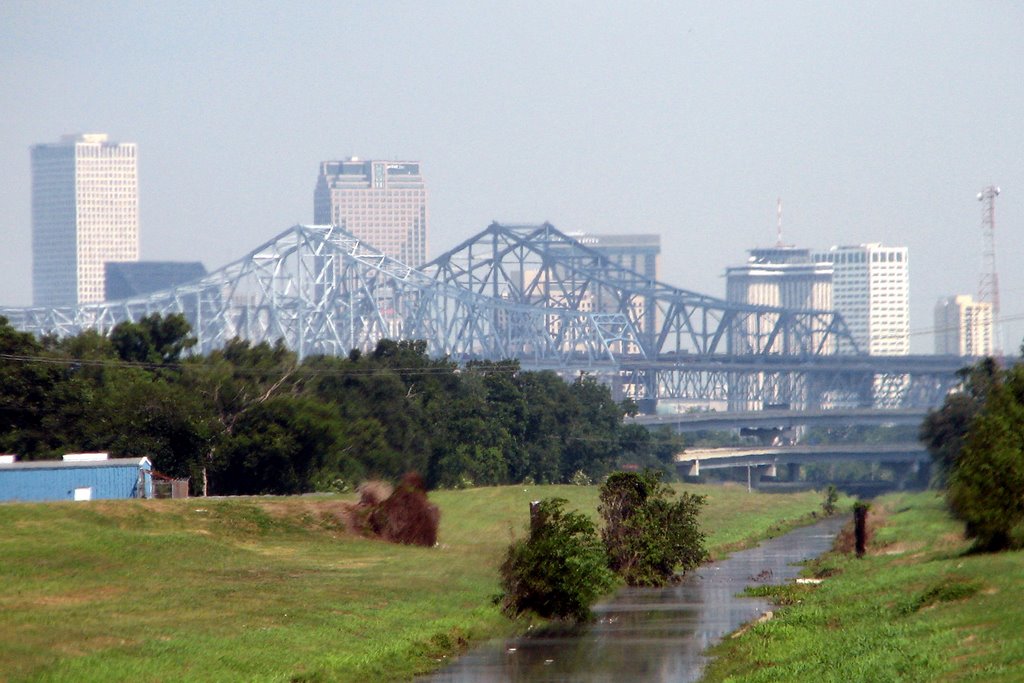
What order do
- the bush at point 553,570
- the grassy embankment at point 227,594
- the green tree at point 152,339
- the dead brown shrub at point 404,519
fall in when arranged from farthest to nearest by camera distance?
the green tree at point 152,339
the dead brown shrub at point 404,519
the bush at point 553,570
the grassy embankment at point 227,594

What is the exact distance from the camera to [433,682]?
1054 inches

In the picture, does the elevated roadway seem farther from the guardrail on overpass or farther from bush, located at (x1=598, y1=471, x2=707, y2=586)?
bush, located at (x1=598, y1=471, x2=707, y2=586)

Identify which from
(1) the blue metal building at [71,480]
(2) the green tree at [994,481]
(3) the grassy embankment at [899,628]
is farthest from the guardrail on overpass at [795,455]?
(3) the grassy embankment at [899,628]

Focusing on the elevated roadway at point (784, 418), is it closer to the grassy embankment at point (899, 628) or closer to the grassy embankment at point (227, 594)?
the grassy embankment at point (227, 594)

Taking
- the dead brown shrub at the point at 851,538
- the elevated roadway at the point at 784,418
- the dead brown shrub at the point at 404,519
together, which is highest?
the dead brown shrub at the point at 404,519

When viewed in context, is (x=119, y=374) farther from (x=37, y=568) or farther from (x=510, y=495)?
(x=37, y=568)

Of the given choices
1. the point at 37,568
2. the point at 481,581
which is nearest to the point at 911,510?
the point at 481,581

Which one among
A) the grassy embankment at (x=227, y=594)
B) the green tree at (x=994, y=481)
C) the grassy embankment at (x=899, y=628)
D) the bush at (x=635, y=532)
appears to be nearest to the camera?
the grassy embankment at (x=899, y=628)

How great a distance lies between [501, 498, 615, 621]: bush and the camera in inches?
1383

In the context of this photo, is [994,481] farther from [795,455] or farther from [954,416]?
[795,455]

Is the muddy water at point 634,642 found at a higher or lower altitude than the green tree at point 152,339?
lower

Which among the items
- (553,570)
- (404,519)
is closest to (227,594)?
(553,570)

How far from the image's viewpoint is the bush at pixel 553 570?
35125mm

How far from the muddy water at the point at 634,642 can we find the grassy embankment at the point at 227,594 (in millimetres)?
1227
